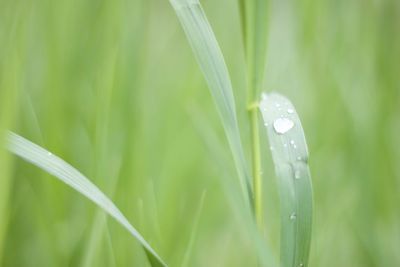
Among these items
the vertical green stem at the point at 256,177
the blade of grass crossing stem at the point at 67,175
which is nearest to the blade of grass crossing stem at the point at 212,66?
the vertical green stem at the point at 256,177

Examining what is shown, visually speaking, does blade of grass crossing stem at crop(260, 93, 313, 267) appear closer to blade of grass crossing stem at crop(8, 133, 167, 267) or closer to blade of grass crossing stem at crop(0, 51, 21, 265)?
blade of grass crossing stem at crop(8, 133, 167, 267)

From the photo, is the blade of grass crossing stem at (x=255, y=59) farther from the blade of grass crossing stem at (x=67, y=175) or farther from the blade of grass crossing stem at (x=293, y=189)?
Result: the blade of grass crossing stem at (x=67, y=175)

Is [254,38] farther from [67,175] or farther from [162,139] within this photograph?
[162,139]

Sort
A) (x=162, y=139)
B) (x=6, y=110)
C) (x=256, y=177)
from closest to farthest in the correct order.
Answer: (x=6, y=110)
(x=256, y=177)
(x=162, y=139)

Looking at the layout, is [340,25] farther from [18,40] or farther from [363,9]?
[18,40]

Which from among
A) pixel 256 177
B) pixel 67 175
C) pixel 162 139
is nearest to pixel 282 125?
pixel 256 177

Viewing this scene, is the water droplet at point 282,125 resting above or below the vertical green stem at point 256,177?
above
